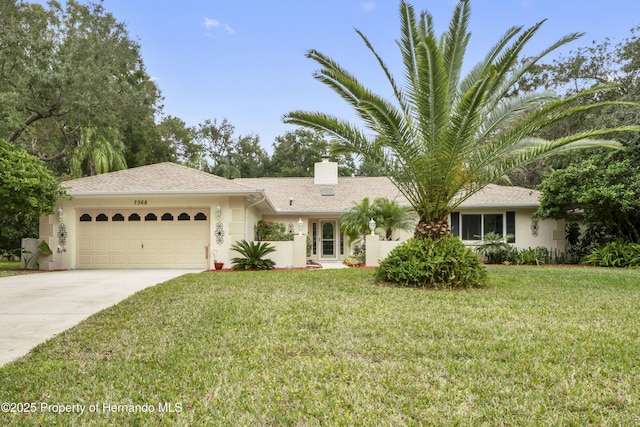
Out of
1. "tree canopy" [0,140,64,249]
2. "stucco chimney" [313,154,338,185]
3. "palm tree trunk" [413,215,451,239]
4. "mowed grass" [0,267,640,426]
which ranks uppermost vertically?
"stucco chimney" [313,154,338,185]

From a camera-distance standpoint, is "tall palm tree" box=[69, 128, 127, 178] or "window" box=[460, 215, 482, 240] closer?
"window" box=[460, 215, 482, 240]

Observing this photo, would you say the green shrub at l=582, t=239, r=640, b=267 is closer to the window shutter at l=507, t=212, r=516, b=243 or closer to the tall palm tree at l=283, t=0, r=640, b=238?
the window shutter at l=507, t=212, r=516, b=243

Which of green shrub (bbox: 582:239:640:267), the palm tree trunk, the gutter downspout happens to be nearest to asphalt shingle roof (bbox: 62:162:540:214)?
the gutter downspout

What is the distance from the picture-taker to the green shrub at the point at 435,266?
8.62 metres

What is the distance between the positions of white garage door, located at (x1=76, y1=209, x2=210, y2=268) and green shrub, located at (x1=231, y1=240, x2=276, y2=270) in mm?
1441

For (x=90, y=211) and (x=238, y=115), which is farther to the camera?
(x=238, y=115)

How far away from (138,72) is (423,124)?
76.9 feet

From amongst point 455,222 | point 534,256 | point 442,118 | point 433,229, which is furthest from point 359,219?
point 442,118

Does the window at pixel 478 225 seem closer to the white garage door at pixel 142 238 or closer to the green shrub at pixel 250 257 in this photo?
the green shrub at pixel 250 257

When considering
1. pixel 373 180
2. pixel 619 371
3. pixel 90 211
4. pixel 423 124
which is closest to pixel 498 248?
pixel 373 180

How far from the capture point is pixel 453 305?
6.59 meters

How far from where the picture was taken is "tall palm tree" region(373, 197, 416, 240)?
16.2 meters

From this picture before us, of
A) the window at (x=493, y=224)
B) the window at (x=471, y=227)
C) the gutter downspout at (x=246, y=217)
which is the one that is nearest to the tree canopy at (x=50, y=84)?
the gutter downspout at (x=246, y=217)

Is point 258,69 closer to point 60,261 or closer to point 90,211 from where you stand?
point 90,211
